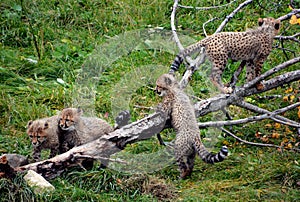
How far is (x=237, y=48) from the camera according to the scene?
6.07 metres

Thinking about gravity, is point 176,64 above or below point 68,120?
above

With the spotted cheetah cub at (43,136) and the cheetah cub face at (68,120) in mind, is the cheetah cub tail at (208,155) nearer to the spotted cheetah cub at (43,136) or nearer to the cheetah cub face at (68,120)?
the cheetah cub face at (68,120)

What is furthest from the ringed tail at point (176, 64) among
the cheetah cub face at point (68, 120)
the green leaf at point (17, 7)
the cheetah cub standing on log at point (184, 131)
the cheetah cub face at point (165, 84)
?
the green leaf at point (17, 7)

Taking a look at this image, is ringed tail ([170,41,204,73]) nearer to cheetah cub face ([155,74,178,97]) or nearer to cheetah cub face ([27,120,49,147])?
cheetah cub face ([155,74,178,97])

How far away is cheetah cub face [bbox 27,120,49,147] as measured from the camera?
18.9ft

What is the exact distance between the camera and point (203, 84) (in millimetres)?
7605

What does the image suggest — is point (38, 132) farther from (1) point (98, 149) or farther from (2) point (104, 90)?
(2) point (104, 90)

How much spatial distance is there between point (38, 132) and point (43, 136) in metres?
0.06

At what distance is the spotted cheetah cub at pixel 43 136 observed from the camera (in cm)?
575

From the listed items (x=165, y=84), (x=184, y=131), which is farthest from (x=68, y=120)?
(x=184, y=131)

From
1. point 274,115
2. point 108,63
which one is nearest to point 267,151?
point 274,115

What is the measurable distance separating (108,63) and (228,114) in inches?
79.4

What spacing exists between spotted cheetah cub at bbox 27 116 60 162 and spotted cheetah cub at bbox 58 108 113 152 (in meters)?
0.08

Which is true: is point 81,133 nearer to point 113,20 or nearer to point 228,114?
point 228,114
